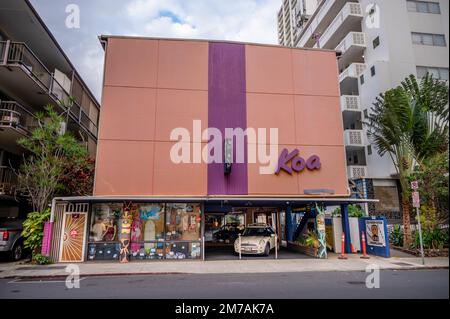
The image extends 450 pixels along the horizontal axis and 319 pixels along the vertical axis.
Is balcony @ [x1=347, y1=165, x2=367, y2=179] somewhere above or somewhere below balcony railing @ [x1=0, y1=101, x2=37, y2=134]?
below

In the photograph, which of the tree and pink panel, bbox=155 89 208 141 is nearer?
the tree

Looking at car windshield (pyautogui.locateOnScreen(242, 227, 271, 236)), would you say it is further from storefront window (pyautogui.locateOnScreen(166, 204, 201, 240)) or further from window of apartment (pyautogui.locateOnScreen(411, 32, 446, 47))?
window of apartment (pyautogui.locateOnScreen(411, 32, 446, 47))

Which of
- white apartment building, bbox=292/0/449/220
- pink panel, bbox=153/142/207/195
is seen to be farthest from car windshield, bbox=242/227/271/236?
white apartment building, bbox=292/0/449/220

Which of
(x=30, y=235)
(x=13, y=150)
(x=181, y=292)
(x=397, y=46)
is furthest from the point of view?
(x=397, y=46)

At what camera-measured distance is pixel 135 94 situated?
1639 centimetres

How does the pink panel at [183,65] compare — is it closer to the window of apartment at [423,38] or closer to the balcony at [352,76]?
the balcony at [352,76]

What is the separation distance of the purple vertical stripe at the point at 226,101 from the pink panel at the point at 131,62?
10.7 feet

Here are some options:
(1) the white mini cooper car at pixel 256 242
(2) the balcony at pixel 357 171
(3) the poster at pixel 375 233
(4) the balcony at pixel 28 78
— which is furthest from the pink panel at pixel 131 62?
(2) the balcony at pixel 357 171

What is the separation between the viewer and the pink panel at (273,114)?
17.1 m

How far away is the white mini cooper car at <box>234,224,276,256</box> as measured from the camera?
15820 mm

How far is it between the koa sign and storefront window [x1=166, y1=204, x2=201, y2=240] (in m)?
5.04

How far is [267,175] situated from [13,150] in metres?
15.5
